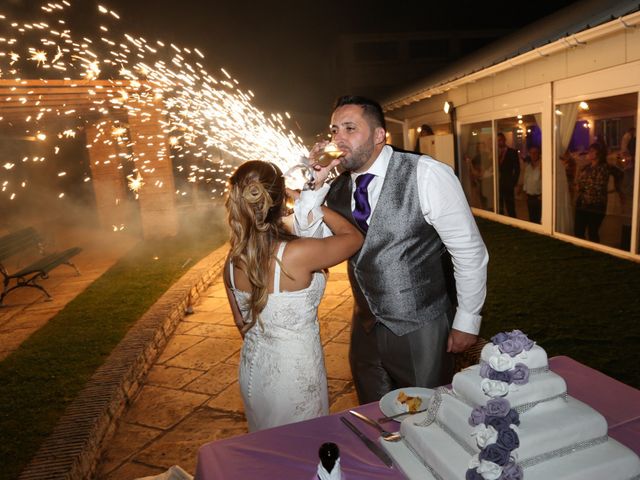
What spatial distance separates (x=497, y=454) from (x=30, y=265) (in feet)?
34.2

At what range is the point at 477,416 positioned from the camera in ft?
4.46

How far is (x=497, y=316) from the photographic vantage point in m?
5.45

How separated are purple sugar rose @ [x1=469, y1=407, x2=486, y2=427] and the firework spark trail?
6577mm

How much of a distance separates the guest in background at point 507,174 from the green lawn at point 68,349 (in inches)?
274

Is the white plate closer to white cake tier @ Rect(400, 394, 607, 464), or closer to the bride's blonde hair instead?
white cake tier @ Rect(400, 394, 607, 464)

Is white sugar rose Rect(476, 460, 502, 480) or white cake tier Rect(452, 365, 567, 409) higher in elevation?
white cake tier Rect(452, 365, 567, 409)

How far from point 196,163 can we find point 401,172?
53.0 feet

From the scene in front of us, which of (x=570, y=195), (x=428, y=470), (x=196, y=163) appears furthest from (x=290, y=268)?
(x=196, y=163)

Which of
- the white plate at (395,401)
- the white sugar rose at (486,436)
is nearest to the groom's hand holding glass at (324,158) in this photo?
the white plate at (395,401)

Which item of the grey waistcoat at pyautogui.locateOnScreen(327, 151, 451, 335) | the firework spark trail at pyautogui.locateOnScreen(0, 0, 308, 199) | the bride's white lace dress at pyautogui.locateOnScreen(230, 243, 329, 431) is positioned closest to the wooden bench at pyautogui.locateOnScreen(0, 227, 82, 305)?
the firework spark trail at pyautogui.locateOnScreen(0, 0, 308, 199)

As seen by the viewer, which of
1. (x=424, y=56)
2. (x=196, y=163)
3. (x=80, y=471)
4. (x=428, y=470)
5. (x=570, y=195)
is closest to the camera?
(x=428, y=470)

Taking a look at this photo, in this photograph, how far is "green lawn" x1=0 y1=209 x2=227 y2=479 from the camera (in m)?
3.99

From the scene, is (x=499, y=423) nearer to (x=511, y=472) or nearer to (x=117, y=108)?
(x=511, y=472)

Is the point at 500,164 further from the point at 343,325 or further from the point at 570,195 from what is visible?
the point at 343,325
